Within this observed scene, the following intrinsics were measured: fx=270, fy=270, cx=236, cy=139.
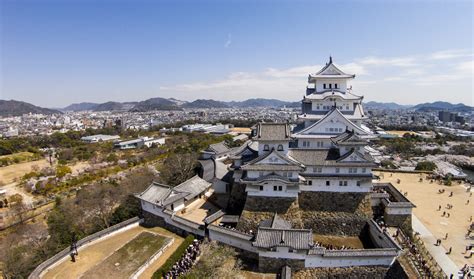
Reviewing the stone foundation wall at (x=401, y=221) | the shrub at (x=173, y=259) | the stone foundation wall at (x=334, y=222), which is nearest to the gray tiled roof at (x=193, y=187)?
the shrub at (x=173, y=259)

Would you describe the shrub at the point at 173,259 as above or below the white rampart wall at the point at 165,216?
below

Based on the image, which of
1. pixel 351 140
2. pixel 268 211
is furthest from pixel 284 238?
pixel 351 140

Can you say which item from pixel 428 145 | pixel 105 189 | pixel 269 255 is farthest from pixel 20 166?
pixel 428 145

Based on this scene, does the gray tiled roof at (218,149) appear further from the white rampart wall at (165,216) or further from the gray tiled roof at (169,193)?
the white rampart wall at (165,216)

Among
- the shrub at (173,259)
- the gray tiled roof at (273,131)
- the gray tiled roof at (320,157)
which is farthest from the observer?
the gray tiled roof at (273,131)

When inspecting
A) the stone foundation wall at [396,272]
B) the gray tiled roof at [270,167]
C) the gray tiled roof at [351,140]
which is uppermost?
the gray tiled roof at [351,140]

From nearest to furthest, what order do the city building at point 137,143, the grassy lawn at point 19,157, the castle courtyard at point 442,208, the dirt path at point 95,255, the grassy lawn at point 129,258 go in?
1. the grassy lawn at point 129,258
2. the dirt path at point 95,255
3. the castle courtyard at point 442,208
4. the grassy lawn at point 19,157
5. the city building at point 137,143

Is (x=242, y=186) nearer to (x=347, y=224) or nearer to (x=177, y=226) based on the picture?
(x=177, y=226)

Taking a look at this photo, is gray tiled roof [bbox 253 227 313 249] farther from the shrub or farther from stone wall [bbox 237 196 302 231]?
the shrub
